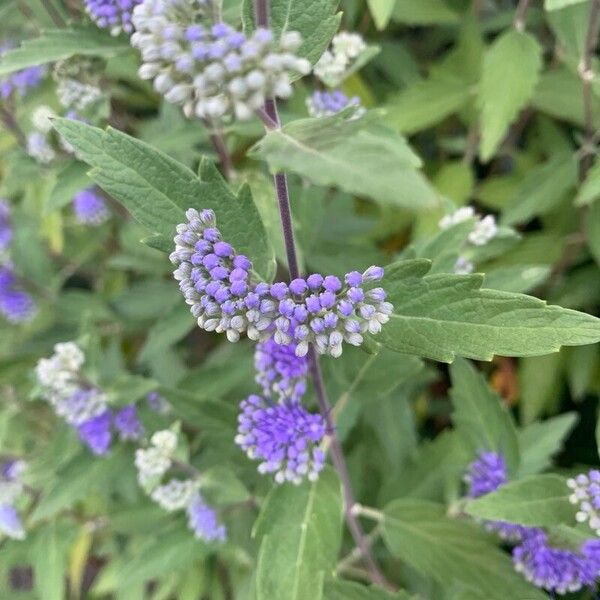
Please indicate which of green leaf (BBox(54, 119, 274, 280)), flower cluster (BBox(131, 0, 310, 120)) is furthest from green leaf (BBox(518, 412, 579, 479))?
flower cluster (BBox(131, 0, 310, 120))

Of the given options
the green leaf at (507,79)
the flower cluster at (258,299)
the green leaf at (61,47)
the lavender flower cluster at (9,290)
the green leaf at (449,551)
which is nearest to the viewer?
the flower cluster at (258,299)

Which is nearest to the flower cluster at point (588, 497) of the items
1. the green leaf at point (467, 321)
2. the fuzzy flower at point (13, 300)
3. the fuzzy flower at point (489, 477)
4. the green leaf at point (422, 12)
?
the fuzzy flower at point (489, 477)

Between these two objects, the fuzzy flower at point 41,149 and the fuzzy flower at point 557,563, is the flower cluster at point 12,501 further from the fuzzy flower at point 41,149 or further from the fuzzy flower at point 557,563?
the fuzzy flower at point 557,563

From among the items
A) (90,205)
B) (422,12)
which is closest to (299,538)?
(90,205)

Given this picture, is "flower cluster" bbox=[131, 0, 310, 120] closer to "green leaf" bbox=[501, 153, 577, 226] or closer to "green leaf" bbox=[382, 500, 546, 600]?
"green leaf" bbox=[382, 500, 546, 600]

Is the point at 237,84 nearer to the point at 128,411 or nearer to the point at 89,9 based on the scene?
the point at 89,9

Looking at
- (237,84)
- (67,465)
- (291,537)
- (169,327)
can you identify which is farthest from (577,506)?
(67,465)
